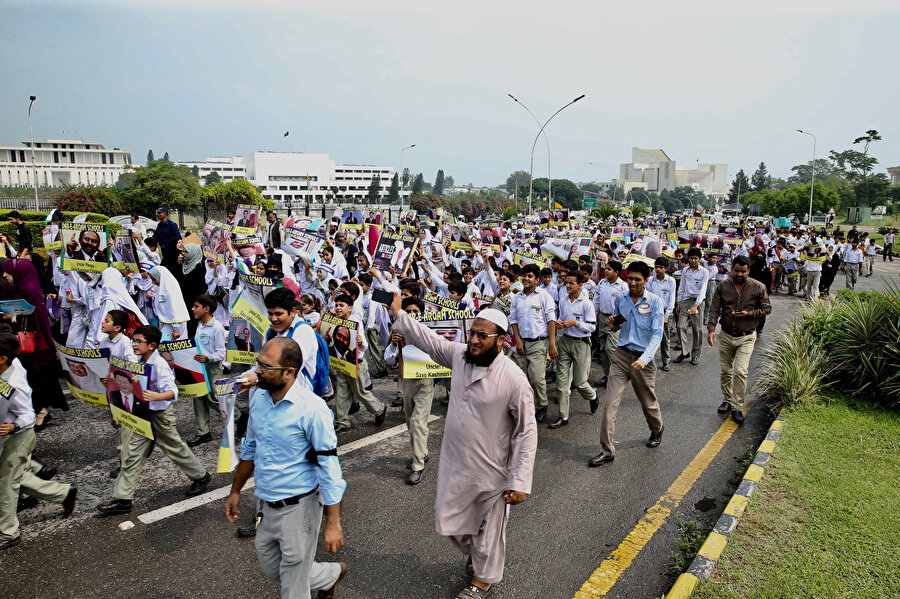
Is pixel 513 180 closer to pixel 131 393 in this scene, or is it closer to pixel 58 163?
pixel 58 163

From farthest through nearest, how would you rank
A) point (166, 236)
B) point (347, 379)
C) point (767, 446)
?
1. point (166, 236)
2. point (347, 379)
3. point (767, 446)

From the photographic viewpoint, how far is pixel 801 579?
12.3 feet

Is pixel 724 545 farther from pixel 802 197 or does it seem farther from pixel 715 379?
pixel 802 197

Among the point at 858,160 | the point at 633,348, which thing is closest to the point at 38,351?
the point at 633,348

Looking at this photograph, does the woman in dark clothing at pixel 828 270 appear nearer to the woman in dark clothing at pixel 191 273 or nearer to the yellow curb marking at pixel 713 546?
the yellow curb marking at pixel 713 546

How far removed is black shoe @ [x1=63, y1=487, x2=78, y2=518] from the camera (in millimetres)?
4715

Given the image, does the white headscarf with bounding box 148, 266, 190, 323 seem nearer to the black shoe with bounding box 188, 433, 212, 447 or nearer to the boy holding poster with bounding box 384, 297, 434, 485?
the black shoe with bounding box 188, 433, 212, 447

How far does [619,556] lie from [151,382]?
12.6 feet

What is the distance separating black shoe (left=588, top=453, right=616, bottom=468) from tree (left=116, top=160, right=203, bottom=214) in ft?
103

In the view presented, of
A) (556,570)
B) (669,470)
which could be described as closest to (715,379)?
(669,470)

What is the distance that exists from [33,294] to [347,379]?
12.8 feet

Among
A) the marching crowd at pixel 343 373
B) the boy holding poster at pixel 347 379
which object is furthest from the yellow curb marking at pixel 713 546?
the boy holding poster at pixel 347 379

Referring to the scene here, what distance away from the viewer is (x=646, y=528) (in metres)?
4.65

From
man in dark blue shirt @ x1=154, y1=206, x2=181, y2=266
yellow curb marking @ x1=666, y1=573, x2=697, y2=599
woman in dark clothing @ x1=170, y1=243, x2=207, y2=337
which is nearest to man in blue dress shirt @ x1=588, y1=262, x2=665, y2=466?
yellow curb marking @ x1=666, y1=573, x2=697, y2=599
